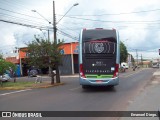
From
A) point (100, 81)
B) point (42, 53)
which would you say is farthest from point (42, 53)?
point (100, 81)

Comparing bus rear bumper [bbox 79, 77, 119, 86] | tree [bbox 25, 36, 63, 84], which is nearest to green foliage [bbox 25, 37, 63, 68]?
tree [bbox 25, 36, 63, 84]

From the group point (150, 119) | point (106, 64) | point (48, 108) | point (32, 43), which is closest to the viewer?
point (150, 119)

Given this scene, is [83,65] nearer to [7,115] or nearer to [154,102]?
[154,102]

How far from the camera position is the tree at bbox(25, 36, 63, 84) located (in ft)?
96.6

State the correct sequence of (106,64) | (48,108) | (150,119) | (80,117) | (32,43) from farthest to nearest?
(32,43)
(106,64)
(48,108)
(80,117)
(150,119)

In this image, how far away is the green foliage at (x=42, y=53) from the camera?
29431 millimetres

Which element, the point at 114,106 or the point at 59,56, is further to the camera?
the point at 59,56

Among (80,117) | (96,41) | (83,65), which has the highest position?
(96,41)

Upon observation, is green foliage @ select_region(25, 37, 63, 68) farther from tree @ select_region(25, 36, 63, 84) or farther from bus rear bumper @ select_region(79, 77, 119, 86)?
bus rear bumper @ select_region(79, 77, 119, 86)

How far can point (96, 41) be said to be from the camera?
21.5 meters

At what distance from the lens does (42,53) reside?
97.4 ft

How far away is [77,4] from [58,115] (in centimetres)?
1967

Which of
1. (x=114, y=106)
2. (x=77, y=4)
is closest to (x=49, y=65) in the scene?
(x=77, y=4)

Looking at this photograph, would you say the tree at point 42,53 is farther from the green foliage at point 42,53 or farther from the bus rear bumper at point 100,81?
the bus rear bumper at point 100,81
